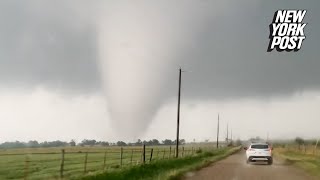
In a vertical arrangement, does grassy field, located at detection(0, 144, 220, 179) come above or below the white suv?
below

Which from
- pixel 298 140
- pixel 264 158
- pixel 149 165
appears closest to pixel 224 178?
pixel 149 165

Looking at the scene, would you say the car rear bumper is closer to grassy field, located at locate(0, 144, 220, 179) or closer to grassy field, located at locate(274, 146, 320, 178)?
grassy field, located at locate(274, 146, 320, 178)

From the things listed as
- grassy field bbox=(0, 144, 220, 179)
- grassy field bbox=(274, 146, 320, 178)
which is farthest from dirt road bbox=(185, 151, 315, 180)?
grassy field bbox=(0, 144, 220, 179)

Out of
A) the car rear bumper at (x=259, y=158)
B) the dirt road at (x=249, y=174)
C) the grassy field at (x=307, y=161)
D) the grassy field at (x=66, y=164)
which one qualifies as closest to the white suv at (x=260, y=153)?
the car rear bumper at (x=259, y=158)

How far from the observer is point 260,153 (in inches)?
1583

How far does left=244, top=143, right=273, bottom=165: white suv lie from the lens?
40125 mm

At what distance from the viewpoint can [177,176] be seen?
24188 millimetres

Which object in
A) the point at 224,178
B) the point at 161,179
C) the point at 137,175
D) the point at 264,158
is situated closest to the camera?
the point at 161,179

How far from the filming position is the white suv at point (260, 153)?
40125mm

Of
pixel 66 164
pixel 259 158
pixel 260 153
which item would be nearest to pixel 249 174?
pixel 260 153

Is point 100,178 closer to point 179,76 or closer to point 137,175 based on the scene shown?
point 137,175

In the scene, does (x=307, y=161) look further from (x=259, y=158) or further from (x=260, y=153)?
(x=260, y=153)

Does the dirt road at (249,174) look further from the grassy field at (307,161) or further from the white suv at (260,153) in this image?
the white suv at (260,153)

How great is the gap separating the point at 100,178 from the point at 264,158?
73.9 feet
